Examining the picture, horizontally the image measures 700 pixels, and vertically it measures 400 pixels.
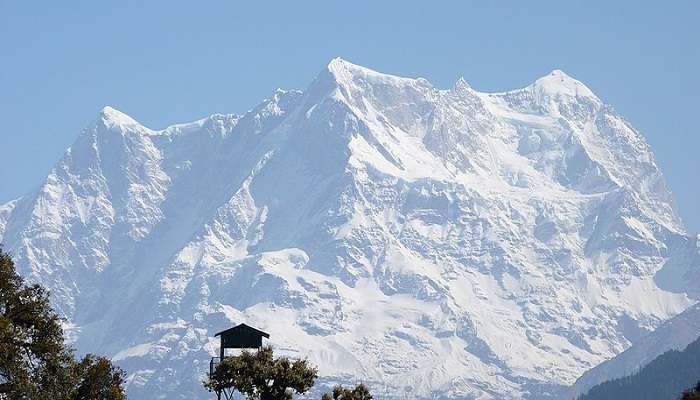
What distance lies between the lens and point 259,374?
350 ft

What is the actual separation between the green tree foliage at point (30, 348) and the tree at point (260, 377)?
18689mm

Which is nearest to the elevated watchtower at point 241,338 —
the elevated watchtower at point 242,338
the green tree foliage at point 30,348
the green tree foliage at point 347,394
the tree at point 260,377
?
the elevated watchtower at point 242,338

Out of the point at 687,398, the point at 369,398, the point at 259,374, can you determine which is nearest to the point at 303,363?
the point at 259,374

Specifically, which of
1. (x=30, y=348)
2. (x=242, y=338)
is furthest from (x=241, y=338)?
(x=30, y=348)

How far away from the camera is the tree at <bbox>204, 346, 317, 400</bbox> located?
349 ft

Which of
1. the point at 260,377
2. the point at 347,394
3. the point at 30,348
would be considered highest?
the point at 347,394

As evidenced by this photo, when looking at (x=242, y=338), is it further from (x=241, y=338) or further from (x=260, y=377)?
(x=260, y=377)

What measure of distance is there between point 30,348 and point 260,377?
2510cm

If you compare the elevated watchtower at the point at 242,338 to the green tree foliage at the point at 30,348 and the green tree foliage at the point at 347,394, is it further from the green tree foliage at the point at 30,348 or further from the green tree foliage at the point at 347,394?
the green tree foliage at the point at 30,348

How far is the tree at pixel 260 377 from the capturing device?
106 m

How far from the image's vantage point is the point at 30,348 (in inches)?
3319

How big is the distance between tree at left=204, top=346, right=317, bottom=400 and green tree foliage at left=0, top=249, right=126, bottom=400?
1869 centimetres

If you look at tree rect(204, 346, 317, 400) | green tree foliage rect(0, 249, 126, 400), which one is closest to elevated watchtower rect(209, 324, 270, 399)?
tree rect(204, 346, 317, 400)

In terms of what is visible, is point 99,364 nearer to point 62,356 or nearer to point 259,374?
point 62,356
